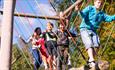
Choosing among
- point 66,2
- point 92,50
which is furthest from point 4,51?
point 66,2

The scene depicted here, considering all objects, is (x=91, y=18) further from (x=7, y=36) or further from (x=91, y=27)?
(x=7, y=36)

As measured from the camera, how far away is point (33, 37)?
10.5 m

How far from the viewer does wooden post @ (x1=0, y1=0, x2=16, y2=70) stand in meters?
7.05

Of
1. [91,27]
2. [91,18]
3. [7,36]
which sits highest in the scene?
[91,18]

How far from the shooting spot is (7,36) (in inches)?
282

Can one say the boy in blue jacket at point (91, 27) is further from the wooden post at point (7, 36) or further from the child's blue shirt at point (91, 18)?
the wooden post at point (7, 36)

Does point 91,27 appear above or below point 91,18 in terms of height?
below

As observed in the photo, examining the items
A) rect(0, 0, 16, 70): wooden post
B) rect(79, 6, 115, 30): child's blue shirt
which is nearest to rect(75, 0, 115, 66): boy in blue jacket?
rect(79, 6, 115, 30): child's blue shirt

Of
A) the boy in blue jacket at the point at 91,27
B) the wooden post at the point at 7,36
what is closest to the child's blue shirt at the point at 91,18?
the boy in blue jacket at the point at 91,27

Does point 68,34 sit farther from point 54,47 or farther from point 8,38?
point 8,38

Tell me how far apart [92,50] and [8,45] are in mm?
1889

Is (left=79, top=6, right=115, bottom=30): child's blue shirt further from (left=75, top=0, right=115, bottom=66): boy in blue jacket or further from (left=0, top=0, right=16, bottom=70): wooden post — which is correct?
(left=0, top=0, right=16, bottom=70): wooden post

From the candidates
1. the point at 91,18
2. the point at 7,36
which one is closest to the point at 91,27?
the point at 91,18

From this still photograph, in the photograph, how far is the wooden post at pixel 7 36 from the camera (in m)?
7.05
